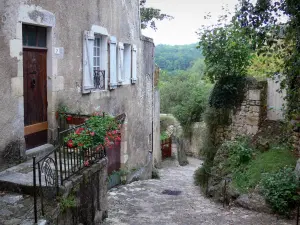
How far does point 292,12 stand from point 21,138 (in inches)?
206

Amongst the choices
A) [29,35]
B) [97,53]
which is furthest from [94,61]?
[29,35]

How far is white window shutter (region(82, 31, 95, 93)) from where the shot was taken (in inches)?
316

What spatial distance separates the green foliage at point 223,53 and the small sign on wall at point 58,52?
5.46 meters

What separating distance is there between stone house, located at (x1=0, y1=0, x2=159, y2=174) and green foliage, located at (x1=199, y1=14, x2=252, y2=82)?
260 centimetres

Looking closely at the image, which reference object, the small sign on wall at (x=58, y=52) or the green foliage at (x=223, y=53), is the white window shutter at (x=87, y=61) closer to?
the small sign on wall at (x=58, y=52)

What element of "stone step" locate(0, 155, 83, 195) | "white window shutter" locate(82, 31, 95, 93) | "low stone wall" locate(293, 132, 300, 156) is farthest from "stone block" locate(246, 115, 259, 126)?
"stone step" locate(0, 155, 83, 195)

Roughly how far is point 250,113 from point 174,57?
5763 cm

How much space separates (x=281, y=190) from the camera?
24.0ft

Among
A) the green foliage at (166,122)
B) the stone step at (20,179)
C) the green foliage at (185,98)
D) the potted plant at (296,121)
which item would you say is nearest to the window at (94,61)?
the stone step at (20,179)

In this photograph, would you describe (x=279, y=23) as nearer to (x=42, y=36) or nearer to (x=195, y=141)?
(x=42, y=36)

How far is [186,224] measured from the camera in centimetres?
692

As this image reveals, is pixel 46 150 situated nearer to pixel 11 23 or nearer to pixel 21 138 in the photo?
pixel 21 138

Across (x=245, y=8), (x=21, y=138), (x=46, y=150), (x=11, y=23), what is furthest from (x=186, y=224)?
(x=11, y=23)

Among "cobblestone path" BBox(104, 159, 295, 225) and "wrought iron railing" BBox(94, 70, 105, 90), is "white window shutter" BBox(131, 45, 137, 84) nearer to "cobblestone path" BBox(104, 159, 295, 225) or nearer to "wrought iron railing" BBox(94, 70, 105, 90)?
"wrought iron railing" BBox(94, 70, 105, 90)
